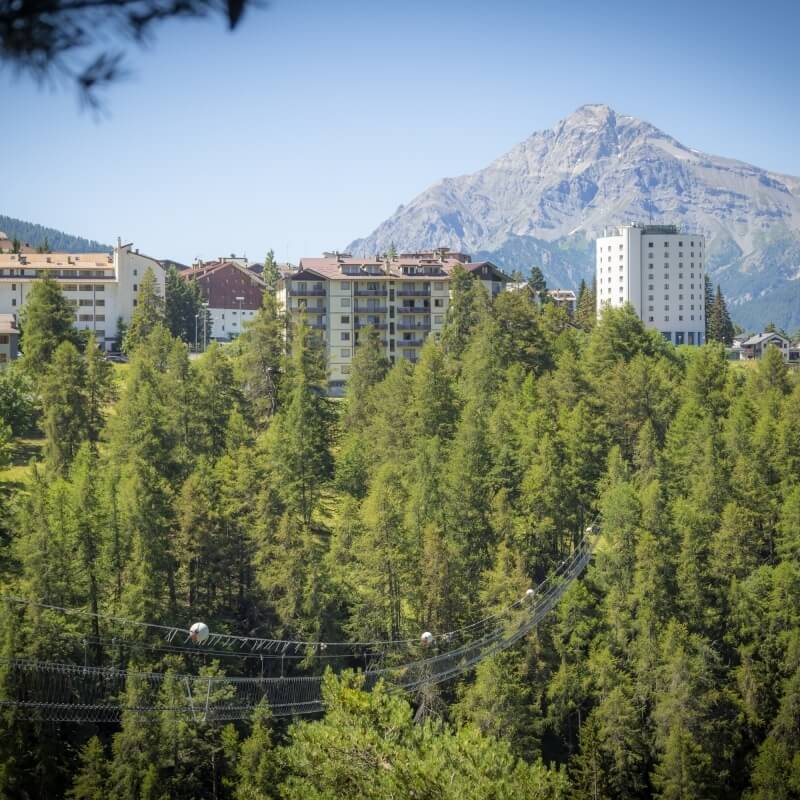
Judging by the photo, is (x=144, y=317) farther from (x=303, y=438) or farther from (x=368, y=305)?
(x=303, y=438)

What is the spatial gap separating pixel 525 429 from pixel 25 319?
34543 mm

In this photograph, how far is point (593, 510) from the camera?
60.9 m

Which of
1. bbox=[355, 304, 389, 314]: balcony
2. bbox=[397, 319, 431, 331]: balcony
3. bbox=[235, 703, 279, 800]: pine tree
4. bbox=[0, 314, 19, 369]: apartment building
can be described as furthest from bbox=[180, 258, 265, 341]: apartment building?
bbox=[235, 703, 279, 800]: pine tree

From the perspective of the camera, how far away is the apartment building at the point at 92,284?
99.5m

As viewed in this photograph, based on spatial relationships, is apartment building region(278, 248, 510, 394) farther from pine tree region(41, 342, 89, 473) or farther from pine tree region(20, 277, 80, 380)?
pine tree region(41, 342, 89, 473)

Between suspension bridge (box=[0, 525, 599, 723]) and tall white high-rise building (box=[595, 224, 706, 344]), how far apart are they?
367 ft

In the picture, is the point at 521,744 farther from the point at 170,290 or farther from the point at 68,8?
the point at 170,290

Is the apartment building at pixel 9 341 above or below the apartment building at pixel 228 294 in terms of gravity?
below

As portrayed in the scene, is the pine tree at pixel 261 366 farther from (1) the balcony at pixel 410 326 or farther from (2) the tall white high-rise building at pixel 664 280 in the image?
(2) the tall white high-rise building at pixel 664 280

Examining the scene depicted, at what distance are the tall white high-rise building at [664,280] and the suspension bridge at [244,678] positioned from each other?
11182cm

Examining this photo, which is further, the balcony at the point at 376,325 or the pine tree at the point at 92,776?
the balcony at the point at 376,325

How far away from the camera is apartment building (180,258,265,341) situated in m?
136

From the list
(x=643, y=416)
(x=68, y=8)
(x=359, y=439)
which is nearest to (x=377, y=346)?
(x=359, y=439)

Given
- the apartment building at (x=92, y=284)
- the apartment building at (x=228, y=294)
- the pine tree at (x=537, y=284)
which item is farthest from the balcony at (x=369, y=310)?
the apartment building at (x=228, y=294)
